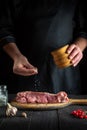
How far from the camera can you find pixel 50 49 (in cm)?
313

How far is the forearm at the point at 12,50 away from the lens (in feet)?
9.44

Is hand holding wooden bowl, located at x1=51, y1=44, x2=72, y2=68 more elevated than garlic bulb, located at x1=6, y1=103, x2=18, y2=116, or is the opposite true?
hand holding wooden bowl, located at x1=51, y1=44, x2=72, y2=68

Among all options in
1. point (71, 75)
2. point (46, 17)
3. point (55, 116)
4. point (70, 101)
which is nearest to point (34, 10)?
point (46, 17)

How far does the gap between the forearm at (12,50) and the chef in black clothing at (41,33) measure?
0.19 ft

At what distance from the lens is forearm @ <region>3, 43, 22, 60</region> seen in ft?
9.44

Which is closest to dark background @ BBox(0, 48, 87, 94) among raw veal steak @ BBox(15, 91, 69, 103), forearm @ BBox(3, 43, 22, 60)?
forearm @ BBox(3, 43, 22, 60)

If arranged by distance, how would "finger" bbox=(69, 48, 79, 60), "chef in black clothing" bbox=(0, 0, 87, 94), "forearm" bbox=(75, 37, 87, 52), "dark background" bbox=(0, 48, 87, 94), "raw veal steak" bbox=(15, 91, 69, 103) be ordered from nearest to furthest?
1. "raw veal steak" bbox=(15, 91, 69, 103)
2. "finger" bbox=(69, 48, 79, 60)
3. "forearm" bbox=(75, 37, 87, 52)
4. "chef in black clothing" bbox=(0, 0, 87, 94)
5. "dark background" bbox=(0, 48, 87, 94)

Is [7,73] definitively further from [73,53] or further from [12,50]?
[73,53]

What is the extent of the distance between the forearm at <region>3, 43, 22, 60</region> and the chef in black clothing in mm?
58

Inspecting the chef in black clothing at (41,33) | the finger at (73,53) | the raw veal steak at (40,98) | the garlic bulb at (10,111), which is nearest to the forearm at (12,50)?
the chef in black clothing at (41,33)

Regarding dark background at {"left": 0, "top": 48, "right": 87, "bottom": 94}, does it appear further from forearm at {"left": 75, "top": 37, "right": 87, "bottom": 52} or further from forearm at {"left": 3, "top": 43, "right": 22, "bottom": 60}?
forearm at {"left": 75, "top": 37, "right": 87, "bottom": 52}

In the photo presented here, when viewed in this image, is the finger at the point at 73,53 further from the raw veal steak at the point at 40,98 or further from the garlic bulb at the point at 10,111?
the garlic bulb at the point at 10,111

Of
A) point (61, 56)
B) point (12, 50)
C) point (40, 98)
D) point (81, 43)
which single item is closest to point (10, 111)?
point (40, 98)

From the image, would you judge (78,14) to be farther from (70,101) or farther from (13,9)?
(70,101)
